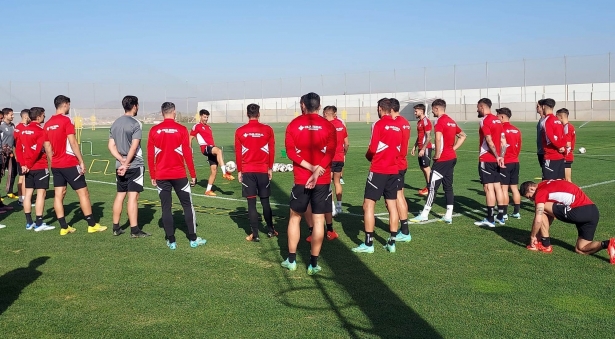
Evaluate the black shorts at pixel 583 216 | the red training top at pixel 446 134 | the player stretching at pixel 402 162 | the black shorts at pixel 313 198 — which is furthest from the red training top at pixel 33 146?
the black shorts at pixel 583 216

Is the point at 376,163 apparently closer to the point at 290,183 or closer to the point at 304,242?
the point at 304,242

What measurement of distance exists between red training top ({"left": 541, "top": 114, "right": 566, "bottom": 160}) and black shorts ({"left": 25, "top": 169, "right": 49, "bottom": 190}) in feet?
29.0

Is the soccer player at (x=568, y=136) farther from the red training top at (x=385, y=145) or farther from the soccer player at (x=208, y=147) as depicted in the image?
the soccer player at (x=208, y=147)

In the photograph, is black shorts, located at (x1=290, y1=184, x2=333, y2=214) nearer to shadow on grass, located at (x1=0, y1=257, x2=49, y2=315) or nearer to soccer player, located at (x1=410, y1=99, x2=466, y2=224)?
shadow on grass, located at (x1=0, y1=257, x2=49, y2=315)

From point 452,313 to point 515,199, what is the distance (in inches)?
223

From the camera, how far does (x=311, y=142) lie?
22.6ft

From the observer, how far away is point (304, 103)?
695 cm

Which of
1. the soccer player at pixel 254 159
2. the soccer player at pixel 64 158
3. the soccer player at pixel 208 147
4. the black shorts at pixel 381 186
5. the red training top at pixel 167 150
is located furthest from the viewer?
the soccer player at pixel 208 147

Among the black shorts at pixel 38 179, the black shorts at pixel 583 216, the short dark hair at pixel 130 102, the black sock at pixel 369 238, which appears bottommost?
the black sock at pixel 369 238

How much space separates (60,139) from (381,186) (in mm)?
5056

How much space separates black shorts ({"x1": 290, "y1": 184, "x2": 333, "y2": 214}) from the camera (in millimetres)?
7023

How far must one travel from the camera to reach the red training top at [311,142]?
22.6 ft

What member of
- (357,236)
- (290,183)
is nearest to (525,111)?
(290,183)

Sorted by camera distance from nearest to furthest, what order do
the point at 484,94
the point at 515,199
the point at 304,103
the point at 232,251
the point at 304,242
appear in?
the point at 304,103
the point at 232,251
the point at 304,242
the point at 515,199
the point at 484,94
